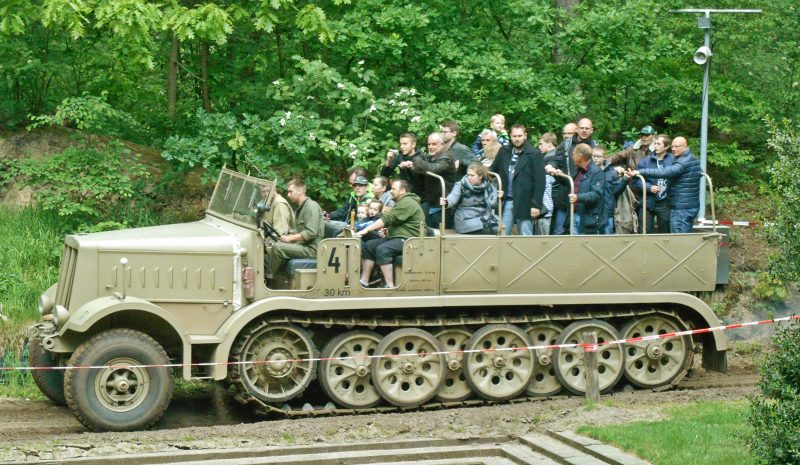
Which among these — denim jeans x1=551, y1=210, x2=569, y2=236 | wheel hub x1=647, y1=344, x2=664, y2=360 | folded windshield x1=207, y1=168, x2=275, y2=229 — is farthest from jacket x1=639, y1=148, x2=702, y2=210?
folded windshield x1=207, y1=168, x2=275, y2=229

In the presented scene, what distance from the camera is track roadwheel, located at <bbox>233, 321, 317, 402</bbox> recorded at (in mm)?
13141

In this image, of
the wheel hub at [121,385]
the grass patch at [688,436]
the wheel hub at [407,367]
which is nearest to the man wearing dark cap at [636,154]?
the grass patch at [688,436]

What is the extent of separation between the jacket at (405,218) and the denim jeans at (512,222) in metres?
1.39

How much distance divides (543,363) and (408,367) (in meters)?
1.63

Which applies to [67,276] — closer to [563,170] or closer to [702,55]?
[563,170]

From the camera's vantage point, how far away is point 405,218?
13586 mm

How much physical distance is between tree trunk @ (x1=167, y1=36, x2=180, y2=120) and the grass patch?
9.50 m

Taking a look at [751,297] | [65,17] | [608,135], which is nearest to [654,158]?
[751,297]

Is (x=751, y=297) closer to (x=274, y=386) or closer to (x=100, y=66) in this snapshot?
(x=274, y=386)

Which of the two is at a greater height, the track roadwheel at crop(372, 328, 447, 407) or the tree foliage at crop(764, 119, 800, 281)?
the tree foliage at crop(764, 119, 800, 281)

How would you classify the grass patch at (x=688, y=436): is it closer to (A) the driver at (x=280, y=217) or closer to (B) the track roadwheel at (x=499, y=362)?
(B) the track roadwheel at (x=499, y=362)

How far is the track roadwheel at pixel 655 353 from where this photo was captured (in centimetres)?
1452

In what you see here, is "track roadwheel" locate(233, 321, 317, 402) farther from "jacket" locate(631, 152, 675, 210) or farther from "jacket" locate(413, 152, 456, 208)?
"jacket" locate(631, 152, 675, 210)

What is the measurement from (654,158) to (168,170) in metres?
7.02
